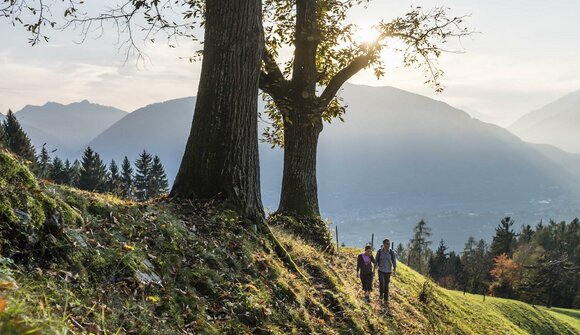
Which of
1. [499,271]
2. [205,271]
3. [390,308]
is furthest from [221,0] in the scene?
[499,271]

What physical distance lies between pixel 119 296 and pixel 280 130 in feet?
40.9

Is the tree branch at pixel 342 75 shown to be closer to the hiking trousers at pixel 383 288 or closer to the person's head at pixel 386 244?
the person's head at pixel 386 244

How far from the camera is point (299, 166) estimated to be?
13.9 m

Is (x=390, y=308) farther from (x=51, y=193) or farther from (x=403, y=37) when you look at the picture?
(x=51, y=193)

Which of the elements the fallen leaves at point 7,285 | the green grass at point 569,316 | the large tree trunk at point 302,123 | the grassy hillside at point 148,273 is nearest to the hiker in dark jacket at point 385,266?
the large tree trunk at point 302,123

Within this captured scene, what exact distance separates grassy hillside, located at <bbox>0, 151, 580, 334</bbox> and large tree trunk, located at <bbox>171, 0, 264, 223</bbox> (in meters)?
0.56

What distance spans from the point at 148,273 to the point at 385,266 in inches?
386

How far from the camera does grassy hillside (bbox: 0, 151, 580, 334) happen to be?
387 centimetres

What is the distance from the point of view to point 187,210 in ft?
26.9

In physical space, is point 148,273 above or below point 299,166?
below

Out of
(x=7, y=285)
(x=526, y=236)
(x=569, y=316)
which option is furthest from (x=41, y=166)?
(x=526, y=236)

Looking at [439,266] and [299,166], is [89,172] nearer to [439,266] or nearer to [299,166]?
[299,166]

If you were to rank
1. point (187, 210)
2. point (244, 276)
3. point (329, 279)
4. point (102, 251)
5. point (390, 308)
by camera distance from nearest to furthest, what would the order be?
point (102, 251)
point (244, 276)
point (187, 210)
point (329, 279)
point (390, 308)

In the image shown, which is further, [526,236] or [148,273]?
[526,236]
